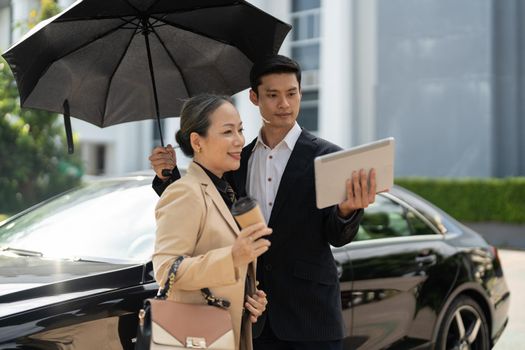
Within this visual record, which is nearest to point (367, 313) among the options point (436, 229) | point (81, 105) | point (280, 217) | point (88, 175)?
point (436, 229)

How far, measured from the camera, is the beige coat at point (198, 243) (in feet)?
7.09

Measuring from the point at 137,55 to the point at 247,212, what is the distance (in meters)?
1.28

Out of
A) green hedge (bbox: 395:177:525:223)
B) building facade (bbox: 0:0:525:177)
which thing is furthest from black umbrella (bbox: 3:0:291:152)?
building facade (bbox: 0:0:525:177)

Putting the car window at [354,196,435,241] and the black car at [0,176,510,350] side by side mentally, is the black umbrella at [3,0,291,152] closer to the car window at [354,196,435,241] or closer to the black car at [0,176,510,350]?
the black car at [0,176,510,350]

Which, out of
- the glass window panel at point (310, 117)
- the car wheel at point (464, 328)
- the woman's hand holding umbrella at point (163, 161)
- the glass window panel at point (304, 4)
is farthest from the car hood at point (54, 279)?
the glass window panel at point (304, 4)

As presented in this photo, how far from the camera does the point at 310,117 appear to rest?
22.4 metres

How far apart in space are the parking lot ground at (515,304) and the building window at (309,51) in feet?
31.5

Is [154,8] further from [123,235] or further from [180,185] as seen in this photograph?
[123,235]

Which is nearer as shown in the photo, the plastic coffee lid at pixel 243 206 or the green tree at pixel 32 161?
the plastic coffee lid at pixel 243 206

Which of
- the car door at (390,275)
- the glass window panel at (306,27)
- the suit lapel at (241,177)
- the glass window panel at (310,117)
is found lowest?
the car door at (390,275)

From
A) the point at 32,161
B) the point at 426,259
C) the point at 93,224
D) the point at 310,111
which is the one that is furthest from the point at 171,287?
the point at 310,111

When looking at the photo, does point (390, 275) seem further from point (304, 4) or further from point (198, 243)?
point (304, 4)

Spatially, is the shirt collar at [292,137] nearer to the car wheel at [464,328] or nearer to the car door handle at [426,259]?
the car door handle at [426,259]

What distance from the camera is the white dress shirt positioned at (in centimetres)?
275
